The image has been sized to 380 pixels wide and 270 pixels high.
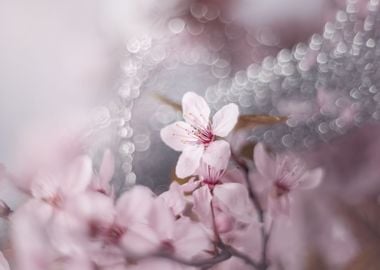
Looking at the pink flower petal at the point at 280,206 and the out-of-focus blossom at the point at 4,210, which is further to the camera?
the out-of-focus blossom at the point at 4,210

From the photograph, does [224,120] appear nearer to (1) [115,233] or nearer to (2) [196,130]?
(2) [196,130]

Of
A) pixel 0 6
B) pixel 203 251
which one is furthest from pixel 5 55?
pixel 203 251

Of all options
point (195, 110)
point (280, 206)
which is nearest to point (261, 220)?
point (280, 206)

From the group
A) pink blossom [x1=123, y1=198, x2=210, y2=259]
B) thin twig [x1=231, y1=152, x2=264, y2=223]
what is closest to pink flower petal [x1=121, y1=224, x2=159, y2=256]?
pink blossom [x1=123, y1=198, x2=210, y2=259]

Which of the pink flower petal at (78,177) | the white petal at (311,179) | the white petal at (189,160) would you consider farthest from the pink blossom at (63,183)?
the white petal at (311,179)

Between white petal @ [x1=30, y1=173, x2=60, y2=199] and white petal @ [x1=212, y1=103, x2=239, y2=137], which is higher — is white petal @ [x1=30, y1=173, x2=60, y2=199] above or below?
below

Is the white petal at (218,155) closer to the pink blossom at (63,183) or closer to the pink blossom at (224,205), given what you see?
the pink blossom at (224,205)

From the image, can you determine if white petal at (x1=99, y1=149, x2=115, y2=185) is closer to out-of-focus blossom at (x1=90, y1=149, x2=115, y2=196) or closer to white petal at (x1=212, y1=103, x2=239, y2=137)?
out-of-focus blossom at (x1=90, y1=149, x2=115, y2=196)
